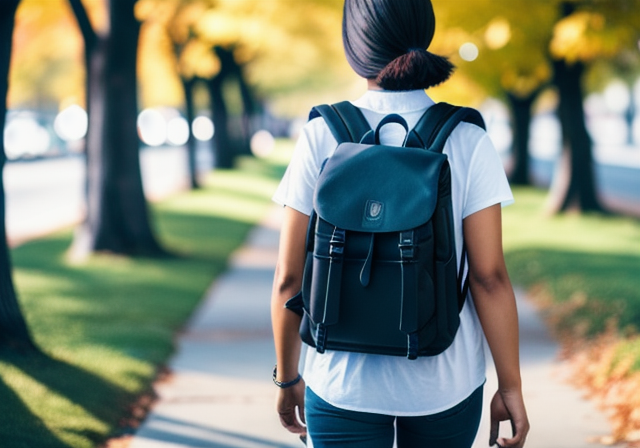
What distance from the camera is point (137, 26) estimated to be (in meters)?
12.2

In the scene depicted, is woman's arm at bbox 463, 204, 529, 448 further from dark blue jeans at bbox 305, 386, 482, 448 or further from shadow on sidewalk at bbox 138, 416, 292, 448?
shadow on sidewalk at bbox 138, 416, 292, 448

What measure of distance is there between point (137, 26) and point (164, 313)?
4860 mm

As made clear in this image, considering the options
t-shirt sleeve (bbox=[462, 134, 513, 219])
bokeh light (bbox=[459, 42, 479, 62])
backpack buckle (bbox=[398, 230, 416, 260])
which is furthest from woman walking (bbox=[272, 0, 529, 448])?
bokeh light (bbox=[459, 42, 479, 62])

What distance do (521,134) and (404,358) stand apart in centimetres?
2695

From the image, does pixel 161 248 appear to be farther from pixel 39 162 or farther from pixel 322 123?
pixel 39 162

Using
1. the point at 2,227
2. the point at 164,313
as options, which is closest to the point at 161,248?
the point at 164,313

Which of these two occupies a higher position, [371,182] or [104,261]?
[371,182]

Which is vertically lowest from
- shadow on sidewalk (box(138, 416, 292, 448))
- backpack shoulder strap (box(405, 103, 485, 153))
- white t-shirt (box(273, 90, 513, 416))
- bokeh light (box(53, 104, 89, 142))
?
shadow on sidewalk (box(138, 416, 292, 448))

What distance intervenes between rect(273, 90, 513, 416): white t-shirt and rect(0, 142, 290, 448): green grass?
9.65ft

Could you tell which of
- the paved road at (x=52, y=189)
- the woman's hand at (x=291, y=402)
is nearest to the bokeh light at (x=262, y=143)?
the paved road at (x=52, y=189)

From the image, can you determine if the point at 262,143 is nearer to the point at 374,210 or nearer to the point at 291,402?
the point at 291,402

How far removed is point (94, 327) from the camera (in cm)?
793

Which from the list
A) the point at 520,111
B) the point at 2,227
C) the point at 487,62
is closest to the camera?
the point at 2,227

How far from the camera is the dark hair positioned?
2.16 metres
